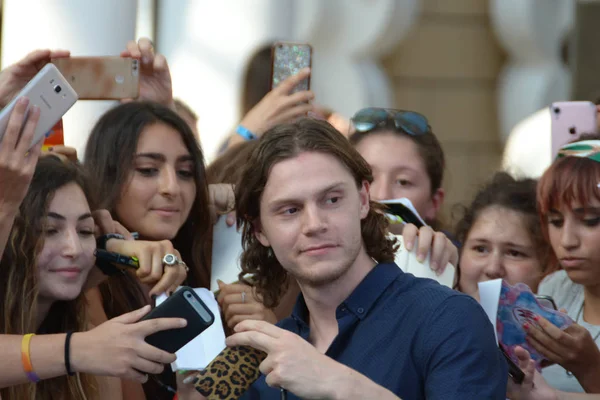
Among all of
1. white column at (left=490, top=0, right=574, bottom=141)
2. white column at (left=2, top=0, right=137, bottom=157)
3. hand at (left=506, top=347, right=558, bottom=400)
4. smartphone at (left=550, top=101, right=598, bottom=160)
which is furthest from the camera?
white column at (left=490, top=0, right=574, bottom=141)

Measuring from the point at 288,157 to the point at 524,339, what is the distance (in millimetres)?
849

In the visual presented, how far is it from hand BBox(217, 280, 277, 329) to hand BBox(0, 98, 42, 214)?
87cm

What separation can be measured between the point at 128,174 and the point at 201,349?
0.86 meters

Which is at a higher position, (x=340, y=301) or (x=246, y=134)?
(x=246, y=134)

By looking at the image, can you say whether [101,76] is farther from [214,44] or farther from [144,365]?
[214,44]

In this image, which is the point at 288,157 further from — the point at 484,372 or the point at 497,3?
the point at 497,3

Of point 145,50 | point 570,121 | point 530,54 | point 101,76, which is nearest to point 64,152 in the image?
point 101,76

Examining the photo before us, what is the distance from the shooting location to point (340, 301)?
302 centimetres

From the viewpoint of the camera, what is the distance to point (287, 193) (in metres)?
3.03

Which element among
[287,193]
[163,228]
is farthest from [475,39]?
[287,193]

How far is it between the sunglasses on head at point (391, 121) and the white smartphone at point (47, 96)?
5.24 ft

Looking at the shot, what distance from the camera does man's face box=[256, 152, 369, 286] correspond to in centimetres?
296

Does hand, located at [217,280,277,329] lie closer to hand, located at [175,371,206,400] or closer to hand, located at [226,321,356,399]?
hand, located at [175,371,206,400]

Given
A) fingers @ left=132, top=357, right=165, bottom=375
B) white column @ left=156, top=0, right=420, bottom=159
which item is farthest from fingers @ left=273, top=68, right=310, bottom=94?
white column @ left=156, top=0, right=420, bottom=159
